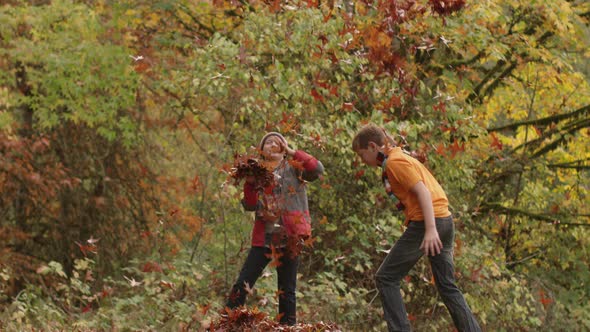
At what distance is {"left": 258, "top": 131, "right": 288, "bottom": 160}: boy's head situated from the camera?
288 inches

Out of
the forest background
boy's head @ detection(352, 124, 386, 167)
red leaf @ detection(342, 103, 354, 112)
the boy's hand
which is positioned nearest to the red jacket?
the forest background

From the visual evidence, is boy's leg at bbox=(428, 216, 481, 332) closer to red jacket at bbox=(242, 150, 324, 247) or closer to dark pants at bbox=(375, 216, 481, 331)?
dark pants at bbox=(375, 216, 481, 331)

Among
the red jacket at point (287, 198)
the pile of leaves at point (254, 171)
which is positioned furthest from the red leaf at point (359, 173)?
the pile of leaves at point (254, 171)

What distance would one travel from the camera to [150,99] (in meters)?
15.8

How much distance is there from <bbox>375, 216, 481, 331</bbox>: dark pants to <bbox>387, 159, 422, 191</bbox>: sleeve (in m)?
0.33

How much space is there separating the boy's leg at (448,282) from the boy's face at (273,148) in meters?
1.69

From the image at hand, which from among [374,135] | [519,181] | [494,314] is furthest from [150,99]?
[374,135]

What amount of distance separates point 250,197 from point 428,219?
1797 millimetres

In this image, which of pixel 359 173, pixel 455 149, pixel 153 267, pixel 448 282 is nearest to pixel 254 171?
pixel 448 282

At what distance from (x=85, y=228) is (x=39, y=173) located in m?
1.92

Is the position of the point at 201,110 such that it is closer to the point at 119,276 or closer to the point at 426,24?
the point at 426,24

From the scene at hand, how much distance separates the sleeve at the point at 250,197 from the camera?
717 centimetres

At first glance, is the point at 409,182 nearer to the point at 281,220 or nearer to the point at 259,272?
the point at 281,220

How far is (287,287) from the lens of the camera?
733cm
